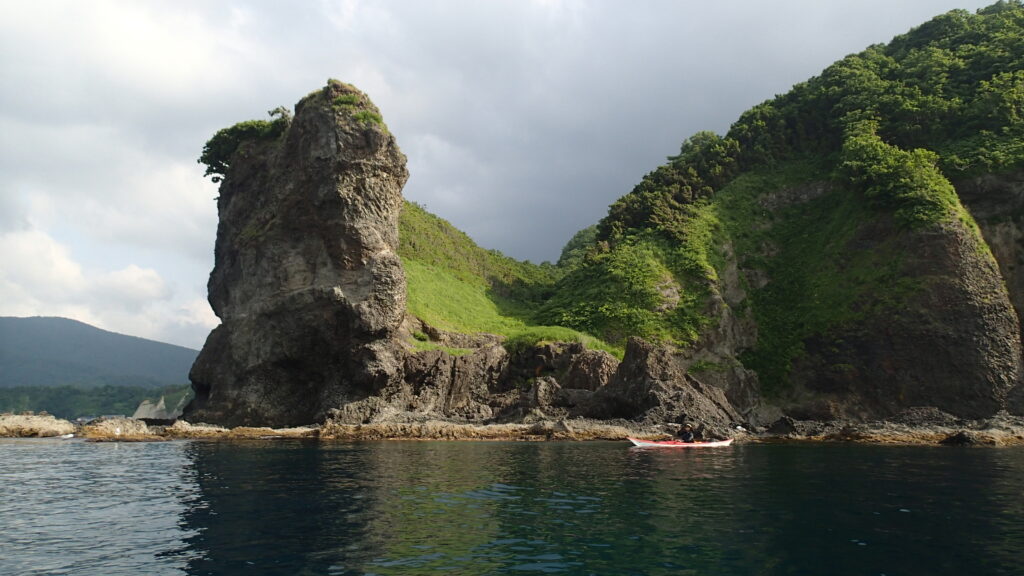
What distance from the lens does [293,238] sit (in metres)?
59.1

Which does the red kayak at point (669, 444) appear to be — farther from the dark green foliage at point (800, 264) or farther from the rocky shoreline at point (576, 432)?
the dark green foliage at point (800, 264)

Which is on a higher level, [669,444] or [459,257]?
[459,257]

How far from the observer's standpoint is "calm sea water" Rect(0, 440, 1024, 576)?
1242 centimetres

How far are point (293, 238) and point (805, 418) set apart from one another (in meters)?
55.9

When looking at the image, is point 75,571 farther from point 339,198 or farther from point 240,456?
point 339,198

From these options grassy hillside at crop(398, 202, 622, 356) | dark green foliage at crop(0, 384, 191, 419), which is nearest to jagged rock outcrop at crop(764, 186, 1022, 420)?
grassy hillside at crop(398, 202, 622, 356)

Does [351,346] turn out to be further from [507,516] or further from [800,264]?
[800,264]

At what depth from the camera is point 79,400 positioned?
160250mm

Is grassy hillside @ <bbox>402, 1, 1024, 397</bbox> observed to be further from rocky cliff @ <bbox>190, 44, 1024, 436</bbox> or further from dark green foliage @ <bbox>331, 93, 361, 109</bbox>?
dark green foliage @ <bbox>331, 93, 361, 109</bbox>

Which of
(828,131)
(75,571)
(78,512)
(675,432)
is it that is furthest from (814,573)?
(828,131)

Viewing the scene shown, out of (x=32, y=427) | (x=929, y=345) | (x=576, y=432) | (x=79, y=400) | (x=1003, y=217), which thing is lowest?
(x=576, y=432)

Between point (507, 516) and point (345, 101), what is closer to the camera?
point (507, 516)

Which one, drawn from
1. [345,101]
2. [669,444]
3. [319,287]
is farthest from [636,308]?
[345,101]

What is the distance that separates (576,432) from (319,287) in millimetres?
27361
